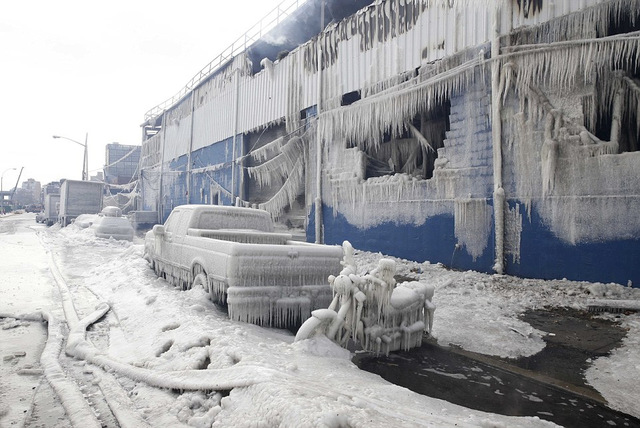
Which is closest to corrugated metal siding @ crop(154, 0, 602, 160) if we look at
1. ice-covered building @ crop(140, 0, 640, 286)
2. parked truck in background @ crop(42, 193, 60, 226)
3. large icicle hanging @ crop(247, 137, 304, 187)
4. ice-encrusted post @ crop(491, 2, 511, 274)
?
ice-covered building @ crop(140, 0, 640, 286)

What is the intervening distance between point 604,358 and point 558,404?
5.64ft

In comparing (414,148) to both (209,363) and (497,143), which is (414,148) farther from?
(209,363)

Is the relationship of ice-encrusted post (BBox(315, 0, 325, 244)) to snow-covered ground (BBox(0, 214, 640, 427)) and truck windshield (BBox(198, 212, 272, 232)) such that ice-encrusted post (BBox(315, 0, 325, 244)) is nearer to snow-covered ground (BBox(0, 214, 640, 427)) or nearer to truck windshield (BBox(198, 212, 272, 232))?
truck windshield (BBox(198, 212, 272, 232))

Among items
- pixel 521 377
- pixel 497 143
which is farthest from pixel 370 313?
pixel 497 143

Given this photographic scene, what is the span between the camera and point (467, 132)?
10.3m

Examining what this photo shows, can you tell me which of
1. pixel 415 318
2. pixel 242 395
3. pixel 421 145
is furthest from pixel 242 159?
pixel 242 395

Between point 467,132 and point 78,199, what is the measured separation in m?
26.7

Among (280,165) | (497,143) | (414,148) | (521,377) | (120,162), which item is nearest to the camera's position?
(521,377)

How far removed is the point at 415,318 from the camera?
5.12 m

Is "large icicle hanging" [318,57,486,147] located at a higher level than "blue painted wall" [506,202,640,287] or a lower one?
higher

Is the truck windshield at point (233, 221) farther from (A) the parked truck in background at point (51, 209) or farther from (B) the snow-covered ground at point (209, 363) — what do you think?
(A) the parked truck in background at point (51, 209)

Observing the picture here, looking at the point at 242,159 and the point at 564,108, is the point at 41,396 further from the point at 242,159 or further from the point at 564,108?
the point at 242,159

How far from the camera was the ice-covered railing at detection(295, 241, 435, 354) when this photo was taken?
4445mm

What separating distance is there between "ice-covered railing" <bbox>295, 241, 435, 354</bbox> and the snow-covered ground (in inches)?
9.0
